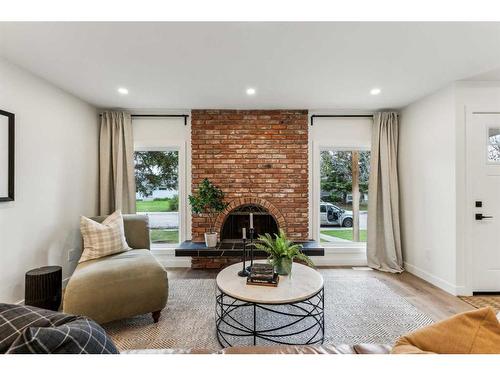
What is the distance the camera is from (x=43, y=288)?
2084mm

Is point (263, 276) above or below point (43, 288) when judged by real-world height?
above

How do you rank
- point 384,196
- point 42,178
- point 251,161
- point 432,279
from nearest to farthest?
point 42,178
point 432,279
point 384,196
point 251,161

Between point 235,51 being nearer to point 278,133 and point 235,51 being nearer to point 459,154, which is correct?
point 278,133

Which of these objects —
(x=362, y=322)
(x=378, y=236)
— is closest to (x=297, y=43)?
(x=362, y=322)

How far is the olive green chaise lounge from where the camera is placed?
1828mm

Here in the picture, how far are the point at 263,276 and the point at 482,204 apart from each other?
249 cm

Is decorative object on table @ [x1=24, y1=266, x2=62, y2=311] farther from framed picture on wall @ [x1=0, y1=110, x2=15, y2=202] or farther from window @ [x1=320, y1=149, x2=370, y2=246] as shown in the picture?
window @ [x1=320, y1=149, x2=370, y2=246]

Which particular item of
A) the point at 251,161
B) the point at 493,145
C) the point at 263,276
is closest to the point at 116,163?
the point at 251,161

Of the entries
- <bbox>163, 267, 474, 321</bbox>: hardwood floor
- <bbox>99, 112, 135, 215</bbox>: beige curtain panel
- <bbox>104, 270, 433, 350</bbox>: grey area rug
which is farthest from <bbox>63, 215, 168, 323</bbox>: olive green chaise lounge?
<bbox>99, 112, 135, 215</bbox>: beige curtain panel

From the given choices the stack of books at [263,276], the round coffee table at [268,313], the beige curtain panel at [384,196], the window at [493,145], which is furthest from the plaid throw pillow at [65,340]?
the window at [493,145]

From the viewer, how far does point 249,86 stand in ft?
8.71

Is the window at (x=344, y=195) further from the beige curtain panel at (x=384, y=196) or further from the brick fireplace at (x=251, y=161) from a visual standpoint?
the brick fireplace at (x=251, y=161)

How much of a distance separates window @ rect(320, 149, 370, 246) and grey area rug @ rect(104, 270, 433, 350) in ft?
3.11

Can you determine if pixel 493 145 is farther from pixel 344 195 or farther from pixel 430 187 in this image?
pixel 344 195
